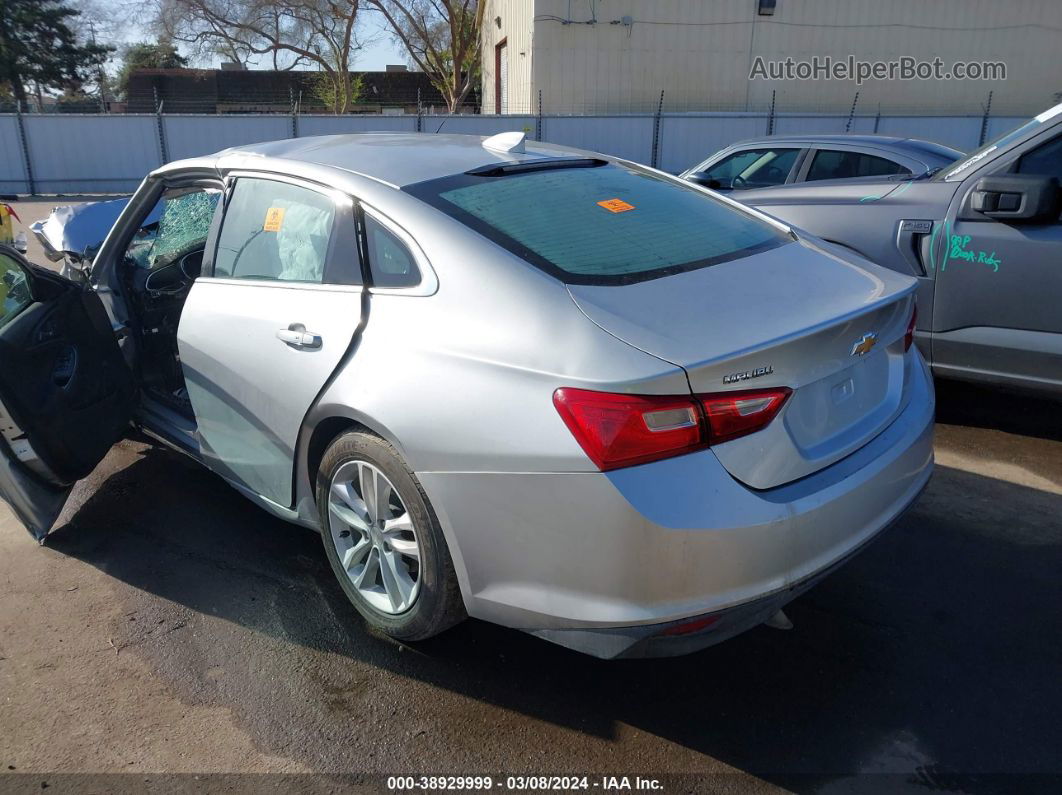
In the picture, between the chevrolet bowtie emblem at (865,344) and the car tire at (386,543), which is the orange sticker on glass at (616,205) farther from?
the car tire at (386,543)

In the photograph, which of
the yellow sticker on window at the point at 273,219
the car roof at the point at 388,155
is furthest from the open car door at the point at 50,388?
the yellow sticker on window at the point at 273,219

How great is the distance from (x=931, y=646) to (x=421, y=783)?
1.77 metres

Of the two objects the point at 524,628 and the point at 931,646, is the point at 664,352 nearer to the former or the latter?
the point at 524,628

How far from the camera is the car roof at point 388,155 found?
301 cm

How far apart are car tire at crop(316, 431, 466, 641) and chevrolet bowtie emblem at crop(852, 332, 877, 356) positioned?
1.34 m

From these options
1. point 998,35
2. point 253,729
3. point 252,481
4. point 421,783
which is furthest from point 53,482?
point 998,35

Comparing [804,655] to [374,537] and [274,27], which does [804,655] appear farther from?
[274,27]

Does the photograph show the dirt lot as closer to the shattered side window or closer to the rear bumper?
the rear bumper

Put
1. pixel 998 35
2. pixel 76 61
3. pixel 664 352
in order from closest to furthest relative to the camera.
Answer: pixel 664 352 < pixel 998 35 < pixel 76 61

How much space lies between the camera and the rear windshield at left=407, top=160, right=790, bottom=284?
2.58m

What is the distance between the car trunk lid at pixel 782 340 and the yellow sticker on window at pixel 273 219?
1.41 m

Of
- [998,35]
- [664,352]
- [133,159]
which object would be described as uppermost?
[998,35]

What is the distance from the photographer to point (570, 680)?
278cm

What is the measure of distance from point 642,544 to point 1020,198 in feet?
10.6
